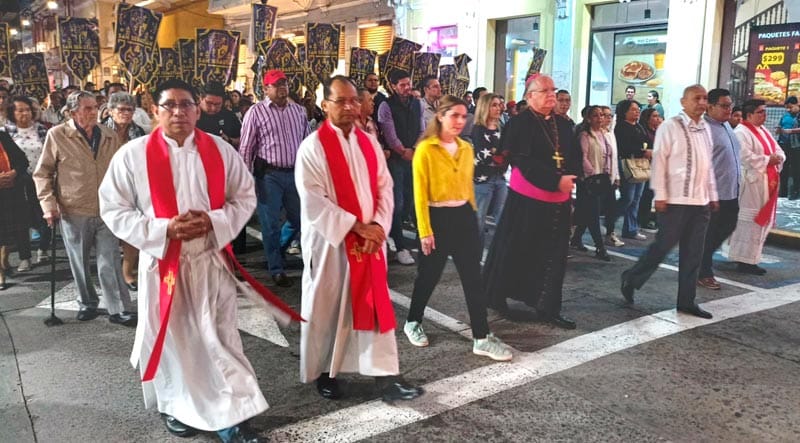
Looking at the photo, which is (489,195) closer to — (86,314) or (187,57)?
(86,314)

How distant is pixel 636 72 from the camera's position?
13695 millimetres

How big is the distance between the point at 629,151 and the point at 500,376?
18.7 feet

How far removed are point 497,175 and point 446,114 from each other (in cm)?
230

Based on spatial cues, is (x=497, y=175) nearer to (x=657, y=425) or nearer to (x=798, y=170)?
(x=657, y=425)

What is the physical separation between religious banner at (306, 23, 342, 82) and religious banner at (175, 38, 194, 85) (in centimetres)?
169

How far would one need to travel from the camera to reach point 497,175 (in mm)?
6867

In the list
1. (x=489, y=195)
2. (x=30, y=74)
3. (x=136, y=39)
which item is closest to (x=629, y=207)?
(x=489, y=195)

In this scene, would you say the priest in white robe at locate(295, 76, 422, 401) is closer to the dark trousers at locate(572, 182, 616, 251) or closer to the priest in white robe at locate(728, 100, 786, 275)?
the dark trousers at locate(572, 182, 616, 251)

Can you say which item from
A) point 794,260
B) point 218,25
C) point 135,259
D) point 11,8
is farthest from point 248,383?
point 11,8

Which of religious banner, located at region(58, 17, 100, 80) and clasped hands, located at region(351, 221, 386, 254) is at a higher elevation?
religious banner, located at region(58, 17, 100, 80)

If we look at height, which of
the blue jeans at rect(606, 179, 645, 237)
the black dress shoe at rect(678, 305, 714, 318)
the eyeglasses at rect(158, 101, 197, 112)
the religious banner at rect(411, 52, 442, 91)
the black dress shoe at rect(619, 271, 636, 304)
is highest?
the religious banner at rect(411, 52, 442, 91)

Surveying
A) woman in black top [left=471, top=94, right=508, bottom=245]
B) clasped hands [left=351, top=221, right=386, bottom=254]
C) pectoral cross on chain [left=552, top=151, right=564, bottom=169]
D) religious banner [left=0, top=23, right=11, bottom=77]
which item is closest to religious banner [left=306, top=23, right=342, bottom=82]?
woman in black top [left=471, top=94, right=508, bottom=245]

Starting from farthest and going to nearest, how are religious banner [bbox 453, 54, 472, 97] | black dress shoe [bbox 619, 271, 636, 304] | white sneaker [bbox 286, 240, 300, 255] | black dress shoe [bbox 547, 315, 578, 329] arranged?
religious banner [bbox 453, 54, 472, 97] < white sneaker [bbox 286, 240, 300, 255] < black dress shoe [bbox 619, 271, 636, 304] < black dress shoe [bbox 547, 315, 578, 329]

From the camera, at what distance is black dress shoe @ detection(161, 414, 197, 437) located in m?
3.65
